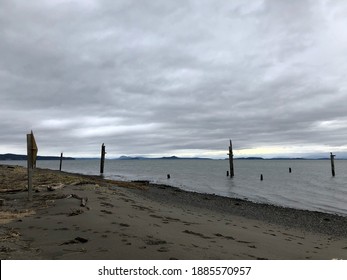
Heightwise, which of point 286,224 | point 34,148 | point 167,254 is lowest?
point 286,224

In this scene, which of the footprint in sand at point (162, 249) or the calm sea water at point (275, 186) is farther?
the calm sea water at point (275, 186)

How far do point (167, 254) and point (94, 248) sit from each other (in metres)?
1.42

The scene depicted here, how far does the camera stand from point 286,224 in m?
14.9

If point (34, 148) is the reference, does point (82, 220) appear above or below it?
below

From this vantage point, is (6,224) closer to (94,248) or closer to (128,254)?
(94,248)

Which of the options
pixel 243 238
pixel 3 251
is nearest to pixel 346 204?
pixel 243 238

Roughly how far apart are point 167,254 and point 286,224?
36.3 ft

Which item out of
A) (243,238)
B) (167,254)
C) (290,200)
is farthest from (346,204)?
(167,254)

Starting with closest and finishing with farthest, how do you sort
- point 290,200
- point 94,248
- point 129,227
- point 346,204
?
point 94,248 < point 129,227 < point 346,204 < point 290,200

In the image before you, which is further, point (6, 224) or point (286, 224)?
point (286, 224)

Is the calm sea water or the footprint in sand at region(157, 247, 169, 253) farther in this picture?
the calm sea water

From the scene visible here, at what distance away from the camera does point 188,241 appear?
7.02 m

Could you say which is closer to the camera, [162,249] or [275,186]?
[162,249]
